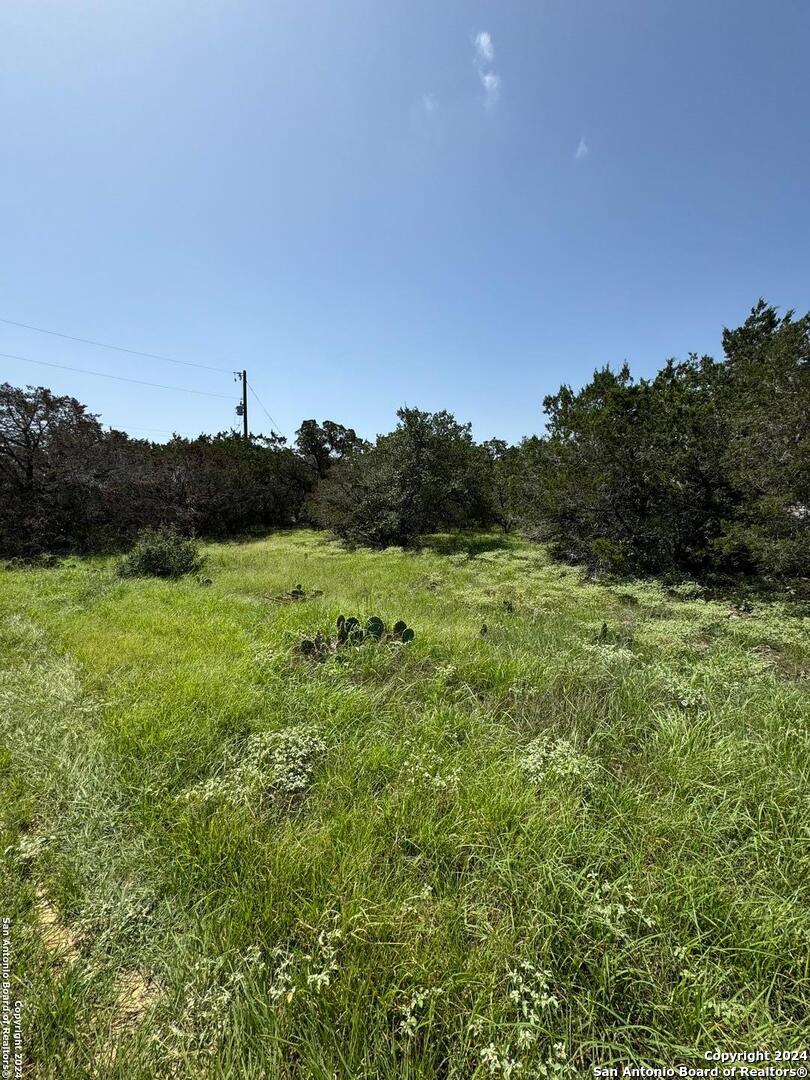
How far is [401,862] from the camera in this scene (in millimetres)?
1859

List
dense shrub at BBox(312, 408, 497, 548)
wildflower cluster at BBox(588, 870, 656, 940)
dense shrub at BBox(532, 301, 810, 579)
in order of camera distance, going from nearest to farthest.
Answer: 1. wildflower cluster at BBox(588, 870, 656, 940)
2. dense shrub at BBox(532, 301, 810, 579)
3. dense shrub at BBox(312, 408, 497, 548)

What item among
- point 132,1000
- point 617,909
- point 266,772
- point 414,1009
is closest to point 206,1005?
point 132,1000

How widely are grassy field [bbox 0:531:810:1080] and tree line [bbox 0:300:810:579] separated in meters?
4.41

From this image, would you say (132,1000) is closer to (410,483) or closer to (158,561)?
(158,561)

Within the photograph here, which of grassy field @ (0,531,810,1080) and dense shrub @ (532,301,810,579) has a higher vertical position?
dense shrub @ (532,301,810,579)

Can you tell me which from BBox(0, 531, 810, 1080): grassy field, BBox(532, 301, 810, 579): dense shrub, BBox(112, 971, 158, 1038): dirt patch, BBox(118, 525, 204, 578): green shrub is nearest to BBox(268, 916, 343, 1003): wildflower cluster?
BBox(0, 531, 810, 1080): grassy field

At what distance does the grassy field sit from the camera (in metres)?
1.28

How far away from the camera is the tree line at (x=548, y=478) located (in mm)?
6262

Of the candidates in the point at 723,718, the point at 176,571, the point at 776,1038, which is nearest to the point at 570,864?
the point at 776,1038

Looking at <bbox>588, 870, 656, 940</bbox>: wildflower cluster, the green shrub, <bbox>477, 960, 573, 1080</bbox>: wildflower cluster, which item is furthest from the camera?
the green shrub

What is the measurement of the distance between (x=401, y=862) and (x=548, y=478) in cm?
873

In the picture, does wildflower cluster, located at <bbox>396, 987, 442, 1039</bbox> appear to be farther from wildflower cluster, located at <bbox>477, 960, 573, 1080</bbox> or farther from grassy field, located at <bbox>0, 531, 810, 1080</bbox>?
wildflower cluster, located at <bbox>477, 960, 573, 1080</bbox>

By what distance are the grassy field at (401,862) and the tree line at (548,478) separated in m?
4.41

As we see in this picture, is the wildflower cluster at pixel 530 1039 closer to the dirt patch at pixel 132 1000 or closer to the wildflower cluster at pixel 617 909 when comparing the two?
the wildflower cluster at pixel 617 909
